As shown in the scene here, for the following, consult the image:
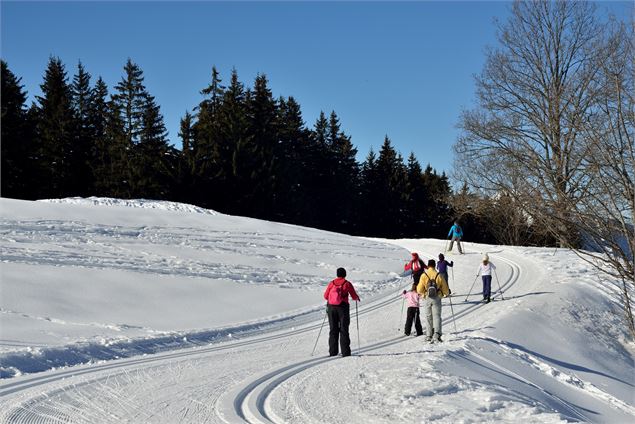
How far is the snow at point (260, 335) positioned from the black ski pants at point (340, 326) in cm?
41

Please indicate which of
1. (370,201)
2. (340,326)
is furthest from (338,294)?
(370,201)

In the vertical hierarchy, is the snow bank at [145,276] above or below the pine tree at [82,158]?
below

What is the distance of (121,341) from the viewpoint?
12227 millimetres

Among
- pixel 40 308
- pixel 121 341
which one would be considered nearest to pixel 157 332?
pixel 121 341

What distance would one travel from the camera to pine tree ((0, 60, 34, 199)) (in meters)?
39.3

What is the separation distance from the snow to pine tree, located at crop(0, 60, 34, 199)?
1395 cm

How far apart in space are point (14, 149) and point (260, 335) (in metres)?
32.3

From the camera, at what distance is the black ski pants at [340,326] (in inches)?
470

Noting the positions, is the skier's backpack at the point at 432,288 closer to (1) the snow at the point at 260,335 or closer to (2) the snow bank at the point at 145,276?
(1) the snow at the point at 260,335

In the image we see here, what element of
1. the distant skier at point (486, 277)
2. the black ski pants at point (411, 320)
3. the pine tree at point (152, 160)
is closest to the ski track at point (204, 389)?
the black ski pants at point (411, 320)

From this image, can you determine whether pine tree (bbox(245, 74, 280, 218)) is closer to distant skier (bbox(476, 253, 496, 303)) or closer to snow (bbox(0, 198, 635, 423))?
snow (bbox(0, 198, 635, 423))

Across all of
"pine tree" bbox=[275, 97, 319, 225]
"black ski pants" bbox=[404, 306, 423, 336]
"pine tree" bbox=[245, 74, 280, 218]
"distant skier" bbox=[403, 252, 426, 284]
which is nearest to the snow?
"black ski pants" bbox=[404, 306, 423, 336]

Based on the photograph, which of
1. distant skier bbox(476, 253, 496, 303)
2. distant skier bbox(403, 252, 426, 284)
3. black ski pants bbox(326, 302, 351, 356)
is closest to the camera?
black ski pants bbox(326, 302, 351, 356)

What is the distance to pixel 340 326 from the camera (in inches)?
475
